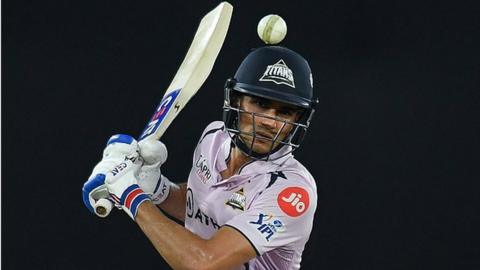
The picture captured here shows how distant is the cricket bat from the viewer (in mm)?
2389

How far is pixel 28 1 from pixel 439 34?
1.49 m

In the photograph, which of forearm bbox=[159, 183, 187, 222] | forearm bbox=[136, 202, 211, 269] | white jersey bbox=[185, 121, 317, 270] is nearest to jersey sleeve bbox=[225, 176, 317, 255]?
white jersey bbox=[185, 121, 317, 270]

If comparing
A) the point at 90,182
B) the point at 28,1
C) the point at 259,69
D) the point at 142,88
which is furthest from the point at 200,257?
the point at 28,1

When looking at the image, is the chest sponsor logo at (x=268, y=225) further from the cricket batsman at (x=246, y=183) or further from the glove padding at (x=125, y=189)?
the glove padding at (x=125, y=189)

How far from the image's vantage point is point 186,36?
321 centimetres

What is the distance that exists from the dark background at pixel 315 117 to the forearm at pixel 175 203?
0.54m

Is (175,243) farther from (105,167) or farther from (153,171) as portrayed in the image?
(153,171)

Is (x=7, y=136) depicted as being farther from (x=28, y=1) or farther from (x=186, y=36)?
(x=186, y=36)

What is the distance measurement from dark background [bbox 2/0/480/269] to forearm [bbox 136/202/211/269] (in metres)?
1.13

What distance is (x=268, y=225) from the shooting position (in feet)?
6.84

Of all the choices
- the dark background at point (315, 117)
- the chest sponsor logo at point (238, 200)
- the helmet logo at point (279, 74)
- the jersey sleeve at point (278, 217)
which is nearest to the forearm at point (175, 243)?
the jersey sleeve at point (278, 217)

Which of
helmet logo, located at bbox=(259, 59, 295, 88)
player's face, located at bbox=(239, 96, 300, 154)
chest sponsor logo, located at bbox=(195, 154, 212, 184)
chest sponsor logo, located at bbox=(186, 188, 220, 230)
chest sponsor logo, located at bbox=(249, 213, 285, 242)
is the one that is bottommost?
chest sponsor logo, located at bbox=(186, 188, 220, 230)

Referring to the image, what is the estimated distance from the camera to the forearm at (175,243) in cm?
200

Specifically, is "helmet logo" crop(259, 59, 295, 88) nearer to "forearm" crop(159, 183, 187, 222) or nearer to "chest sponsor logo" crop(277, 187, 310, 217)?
"chest sponsor logo" crop(277, 187, 310, 217)
